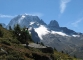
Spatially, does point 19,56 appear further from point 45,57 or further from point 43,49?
point 43,49

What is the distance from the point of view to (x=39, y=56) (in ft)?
180

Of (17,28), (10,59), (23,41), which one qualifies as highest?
(17,28)

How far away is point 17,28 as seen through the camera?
377 ft

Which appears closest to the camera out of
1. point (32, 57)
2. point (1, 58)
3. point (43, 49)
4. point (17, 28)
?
point (1, 58)

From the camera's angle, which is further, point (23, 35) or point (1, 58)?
point (23, 35)

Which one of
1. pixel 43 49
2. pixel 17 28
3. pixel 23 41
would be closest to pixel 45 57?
pixel 43 49

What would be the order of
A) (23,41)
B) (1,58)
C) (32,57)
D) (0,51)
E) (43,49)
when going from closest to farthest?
(1,58)
(0,51)
(32,57)
(43,49)
(23,41)

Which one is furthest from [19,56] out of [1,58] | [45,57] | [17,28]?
[17,28]

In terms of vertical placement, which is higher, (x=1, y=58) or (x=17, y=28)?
(x=17, y=28)

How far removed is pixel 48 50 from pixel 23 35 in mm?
20381

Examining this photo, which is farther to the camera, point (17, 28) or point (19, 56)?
point (17, 28)

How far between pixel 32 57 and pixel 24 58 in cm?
599

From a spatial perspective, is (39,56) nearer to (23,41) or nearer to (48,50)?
(48,50)

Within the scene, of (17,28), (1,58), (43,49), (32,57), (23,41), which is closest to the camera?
(1,58)
